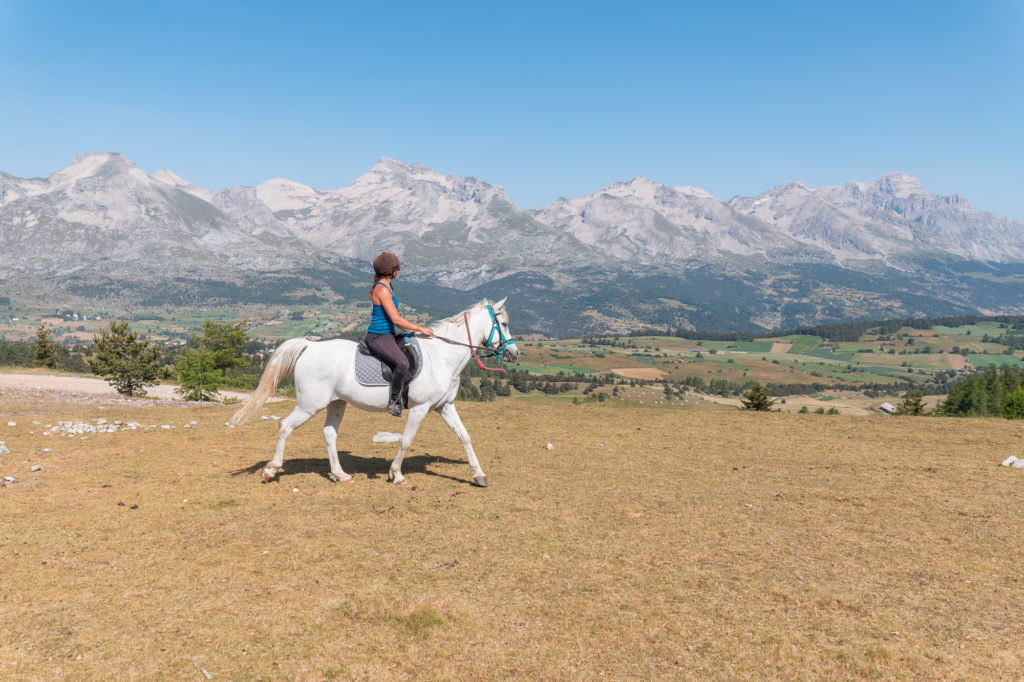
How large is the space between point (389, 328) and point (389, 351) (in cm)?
63

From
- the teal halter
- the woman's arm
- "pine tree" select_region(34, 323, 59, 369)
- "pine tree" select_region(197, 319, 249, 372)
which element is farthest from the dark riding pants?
"pine tree" select_region(34, 323, 59, 369)

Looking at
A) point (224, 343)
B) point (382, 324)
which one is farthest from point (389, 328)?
point (224, 343)

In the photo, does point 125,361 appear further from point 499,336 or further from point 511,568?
point 511,568

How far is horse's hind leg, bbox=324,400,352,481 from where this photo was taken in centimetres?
1394

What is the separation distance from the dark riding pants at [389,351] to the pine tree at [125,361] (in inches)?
1386

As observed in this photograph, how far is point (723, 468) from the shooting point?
1608cm

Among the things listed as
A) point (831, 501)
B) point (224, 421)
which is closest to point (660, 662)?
point (831, 501)

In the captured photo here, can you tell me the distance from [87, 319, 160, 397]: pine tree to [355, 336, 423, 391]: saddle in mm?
34792

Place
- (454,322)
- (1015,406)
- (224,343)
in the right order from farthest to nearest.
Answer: (224,343) < (1015,406) < (454,322)

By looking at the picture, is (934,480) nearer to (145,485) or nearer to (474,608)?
(474,608)

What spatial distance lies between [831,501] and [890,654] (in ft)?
21.6

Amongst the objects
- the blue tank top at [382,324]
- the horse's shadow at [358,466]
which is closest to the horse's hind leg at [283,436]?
the horse's shadow at [358,466]

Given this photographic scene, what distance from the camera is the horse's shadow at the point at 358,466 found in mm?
14859

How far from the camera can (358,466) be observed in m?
15.8
